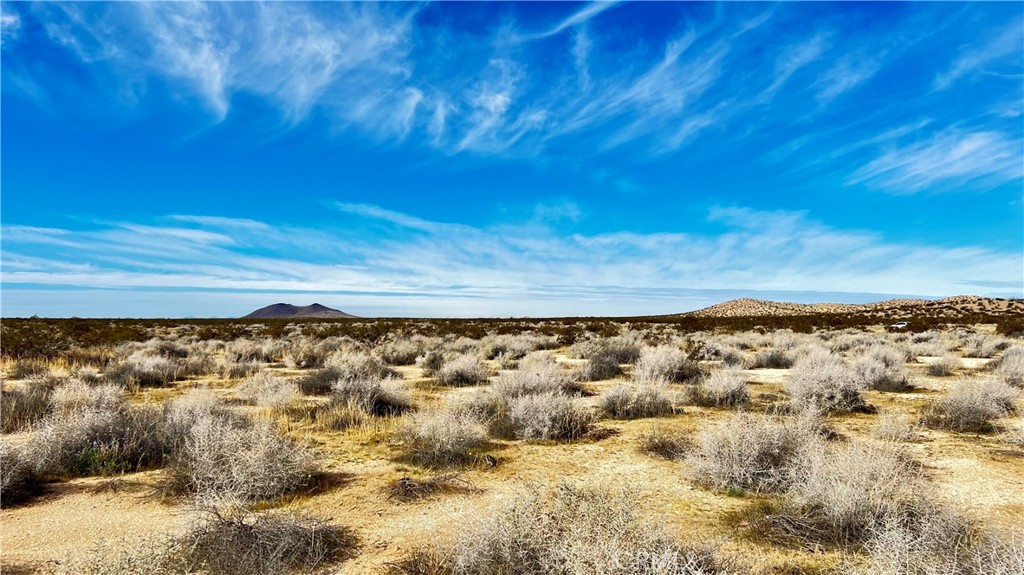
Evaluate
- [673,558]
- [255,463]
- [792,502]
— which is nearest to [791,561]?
[792,502]

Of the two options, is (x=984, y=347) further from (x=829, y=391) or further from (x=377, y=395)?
(x=377, y=395)

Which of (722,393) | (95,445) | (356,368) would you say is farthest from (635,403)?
(95,445)

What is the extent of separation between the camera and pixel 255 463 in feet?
16.9

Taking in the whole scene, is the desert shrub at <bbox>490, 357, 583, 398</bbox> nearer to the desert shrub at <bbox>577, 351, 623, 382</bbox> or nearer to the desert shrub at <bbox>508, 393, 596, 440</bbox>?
the desert shrub at <bbox>508, 393, 596, 440</bbox>

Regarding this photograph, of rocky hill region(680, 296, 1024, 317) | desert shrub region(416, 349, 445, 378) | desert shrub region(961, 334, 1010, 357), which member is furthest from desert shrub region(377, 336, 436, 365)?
rocky hill region(680, 296, 1024, 317)

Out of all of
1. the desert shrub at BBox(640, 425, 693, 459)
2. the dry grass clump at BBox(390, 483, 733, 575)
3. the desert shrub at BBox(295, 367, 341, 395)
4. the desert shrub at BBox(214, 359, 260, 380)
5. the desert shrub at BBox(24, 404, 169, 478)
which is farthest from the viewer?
the desert shrub at BBox(214, 359, 260, 380)

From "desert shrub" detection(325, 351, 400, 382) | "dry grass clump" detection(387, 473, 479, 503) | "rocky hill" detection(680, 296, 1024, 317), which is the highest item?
"rocky hill" detection(680, 296, 1024, 317)

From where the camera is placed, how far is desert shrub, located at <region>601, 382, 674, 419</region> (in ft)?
30.6

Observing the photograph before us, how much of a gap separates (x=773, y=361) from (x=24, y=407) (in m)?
19.0

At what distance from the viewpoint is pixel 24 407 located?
862 centimetres

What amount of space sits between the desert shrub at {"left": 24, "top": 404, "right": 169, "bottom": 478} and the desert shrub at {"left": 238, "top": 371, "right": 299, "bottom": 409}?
2.61 meters

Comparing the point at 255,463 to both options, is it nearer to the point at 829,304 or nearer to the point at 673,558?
the point at 673,558

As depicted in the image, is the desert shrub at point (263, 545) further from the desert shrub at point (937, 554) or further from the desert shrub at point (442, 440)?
the desert shrub at point (937, 554)

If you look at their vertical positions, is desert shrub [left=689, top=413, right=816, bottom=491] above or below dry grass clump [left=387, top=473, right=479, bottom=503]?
above
